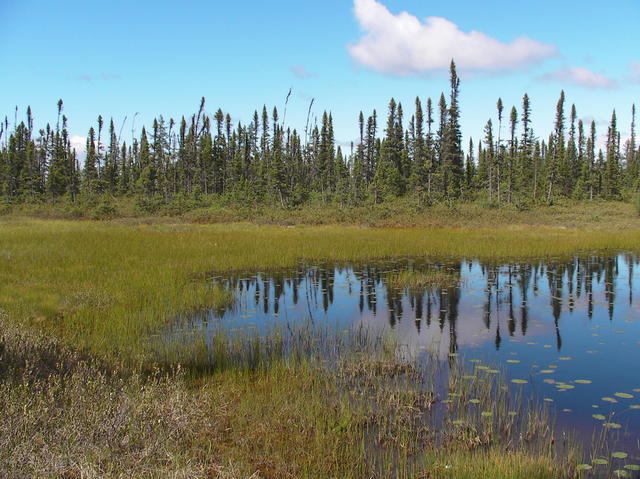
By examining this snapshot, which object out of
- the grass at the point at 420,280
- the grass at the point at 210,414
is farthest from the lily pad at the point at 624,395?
the grass at the point at 420,280

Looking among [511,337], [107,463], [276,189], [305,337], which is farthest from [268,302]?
[276,189]

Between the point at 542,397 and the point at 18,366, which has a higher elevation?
the point at 18,366

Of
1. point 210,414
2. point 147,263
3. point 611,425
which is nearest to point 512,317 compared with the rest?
point 611,425

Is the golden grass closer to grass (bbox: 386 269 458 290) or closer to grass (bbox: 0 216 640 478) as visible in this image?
grass (bbox: 0 216 640 478)

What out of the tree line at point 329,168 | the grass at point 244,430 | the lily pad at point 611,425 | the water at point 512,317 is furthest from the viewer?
the tree line at point 329,168

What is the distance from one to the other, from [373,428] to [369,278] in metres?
11.0

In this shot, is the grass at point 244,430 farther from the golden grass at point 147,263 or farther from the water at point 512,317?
the golden grass at point 147,263

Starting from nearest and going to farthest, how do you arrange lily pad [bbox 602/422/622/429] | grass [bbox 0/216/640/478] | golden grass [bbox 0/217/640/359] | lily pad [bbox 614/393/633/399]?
grass [bbox 0/216/640/478]
lily pad [bbox 602/422/622/429]
lily pad [bbox 614/393/633/399]
golden grass [bbox 0/217/640/359]

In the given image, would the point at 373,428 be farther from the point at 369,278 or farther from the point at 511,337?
the point at 369,278

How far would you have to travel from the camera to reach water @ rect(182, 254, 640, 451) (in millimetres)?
6914

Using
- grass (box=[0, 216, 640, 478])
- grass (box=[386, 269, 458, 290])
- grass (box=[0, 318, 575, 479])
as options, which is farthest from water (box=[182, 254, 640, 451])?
grass (box=[0, 318, 575, 479])

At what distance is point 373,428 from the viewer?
568cm

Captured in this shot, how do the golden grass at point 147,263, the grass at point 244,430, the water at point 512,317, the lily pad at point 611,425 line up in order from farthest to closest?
1. the golden grass at point 147,263
2. the water at point 512,317
3. the lily pad at point 611,425
4. the grass at point 244,430

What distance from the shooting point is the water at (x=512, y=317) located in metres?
6.91
